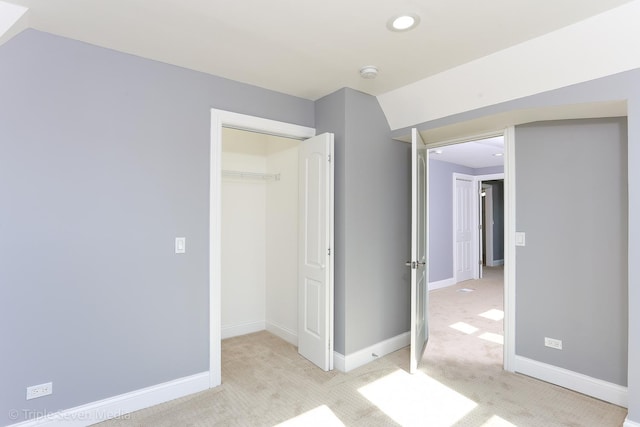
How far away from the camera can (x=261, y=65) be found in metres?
2.53

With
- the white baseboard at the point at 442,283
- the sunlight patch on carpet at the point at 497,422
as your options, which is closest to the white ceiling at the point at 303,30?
the sunlight patch on carpet at the point at 497,422

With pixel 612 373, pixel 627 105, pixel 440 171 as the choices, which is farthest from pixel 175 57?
pixel 440 171

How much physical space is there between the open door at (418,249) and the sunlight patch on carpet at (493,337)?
74 centimetres

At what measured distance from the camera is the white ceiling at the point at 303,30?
5.88 ft

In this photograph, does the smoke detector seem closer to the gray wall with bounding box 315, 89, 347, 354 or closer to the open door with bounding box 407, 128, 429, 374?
the gray wall with bounding box 315, 89, 347, 354

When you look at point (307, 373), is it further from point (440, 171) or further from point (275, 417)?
point (440, 171)

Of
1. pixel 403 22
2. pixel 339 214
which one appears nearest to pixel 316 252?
pixel 339 214

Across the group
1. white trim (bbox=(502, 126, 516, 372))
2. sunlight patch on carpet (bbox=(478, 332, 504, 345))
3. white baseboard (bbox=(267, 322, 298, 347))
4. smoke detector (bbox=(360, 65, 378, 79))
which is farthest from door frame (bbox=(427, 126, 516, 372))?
white baseboard (bbox=(267, 322, 298, 347))

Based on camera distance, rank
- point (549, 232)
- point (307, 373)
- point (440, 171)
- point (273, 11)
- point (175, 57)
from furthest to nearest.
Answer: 1. point (440, 171)
2. point (307, 373)
3. point (549, 232)
4. point (175, 57)
5. point (273, 11)

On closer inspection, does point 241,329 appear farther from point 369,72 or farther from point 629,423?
point 629,423

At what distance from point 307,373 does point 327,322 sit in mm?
468

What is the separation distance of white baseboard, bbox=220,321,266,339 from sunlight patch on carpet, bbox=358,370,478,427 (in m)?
1.79

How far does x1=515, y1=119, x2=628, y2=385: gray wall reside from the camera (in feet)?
7.74

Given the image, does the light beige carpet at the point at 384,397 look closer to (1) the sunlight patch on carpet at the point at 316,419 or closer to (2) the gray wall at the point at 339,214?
(1) the sunlight patch on carpet at the point at 316,419
